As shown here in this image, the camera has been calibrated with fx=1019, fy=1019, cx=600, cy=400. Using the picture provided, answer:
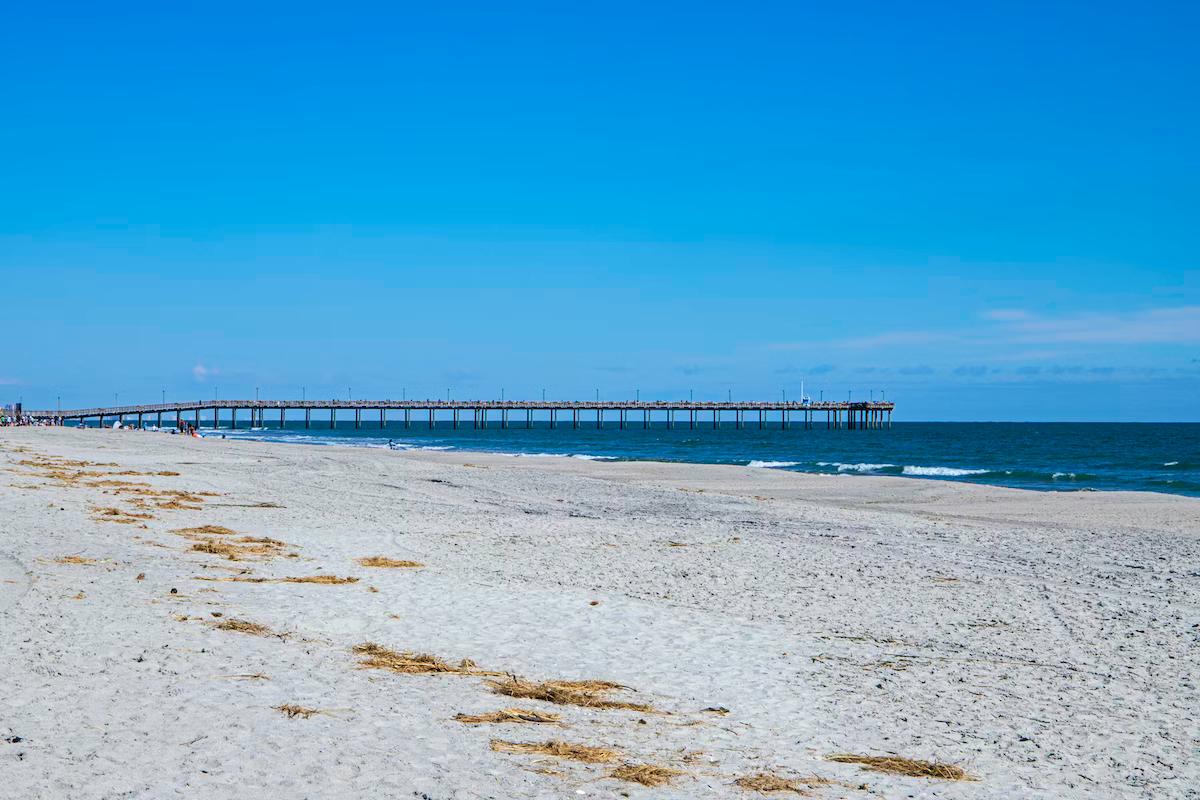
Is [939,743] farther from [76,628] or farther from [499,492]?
[499,492]

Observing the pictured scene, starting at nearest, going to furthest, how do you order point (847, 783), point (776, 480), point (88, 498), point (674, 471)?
point (847, 783) → point (88, 498) → point (776, 480) → point (674, 471)

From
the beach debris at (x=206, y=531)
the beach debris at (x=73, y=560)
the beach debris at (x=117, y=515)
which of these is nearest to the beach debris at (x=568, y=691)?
the beach debris at (x=73, y=560)

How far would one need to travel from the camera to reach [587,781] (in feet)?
16.8

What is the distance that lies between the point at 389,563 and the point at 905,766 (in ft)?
25.5

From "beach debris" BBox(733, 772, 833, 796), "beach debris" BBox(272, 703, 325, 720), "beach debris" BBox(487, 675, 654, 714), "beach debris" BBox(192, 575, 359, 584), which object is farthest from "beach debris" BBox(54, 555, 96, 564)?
"beach debris" BBox(733, 772, 833, 796)

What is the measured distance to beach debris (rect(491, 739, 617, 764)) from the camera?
548 centimetres

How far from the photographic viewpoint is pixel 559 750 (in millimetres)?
5566

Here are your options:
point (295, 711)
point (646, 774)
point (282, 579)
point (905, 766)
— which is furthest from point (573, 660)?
point (282, 579)

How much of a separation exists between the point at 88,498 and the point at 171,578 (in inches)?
350

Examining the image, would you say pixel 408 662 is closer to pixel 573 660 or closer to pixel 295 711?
pixel 573 660

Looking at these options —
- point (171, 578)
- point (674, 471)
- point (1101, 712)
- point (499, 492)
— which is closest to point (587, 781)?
point (1101, 712)

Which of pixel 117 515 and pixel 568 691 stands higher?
pixel 117 515

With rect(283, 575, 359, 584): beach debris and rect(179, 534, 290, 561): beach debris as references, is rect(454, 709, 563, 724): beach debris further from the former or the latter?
rect(179, 534, 290, 561): beach debris

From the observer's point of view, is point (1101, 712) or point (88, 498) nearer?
point (1101, 712)
